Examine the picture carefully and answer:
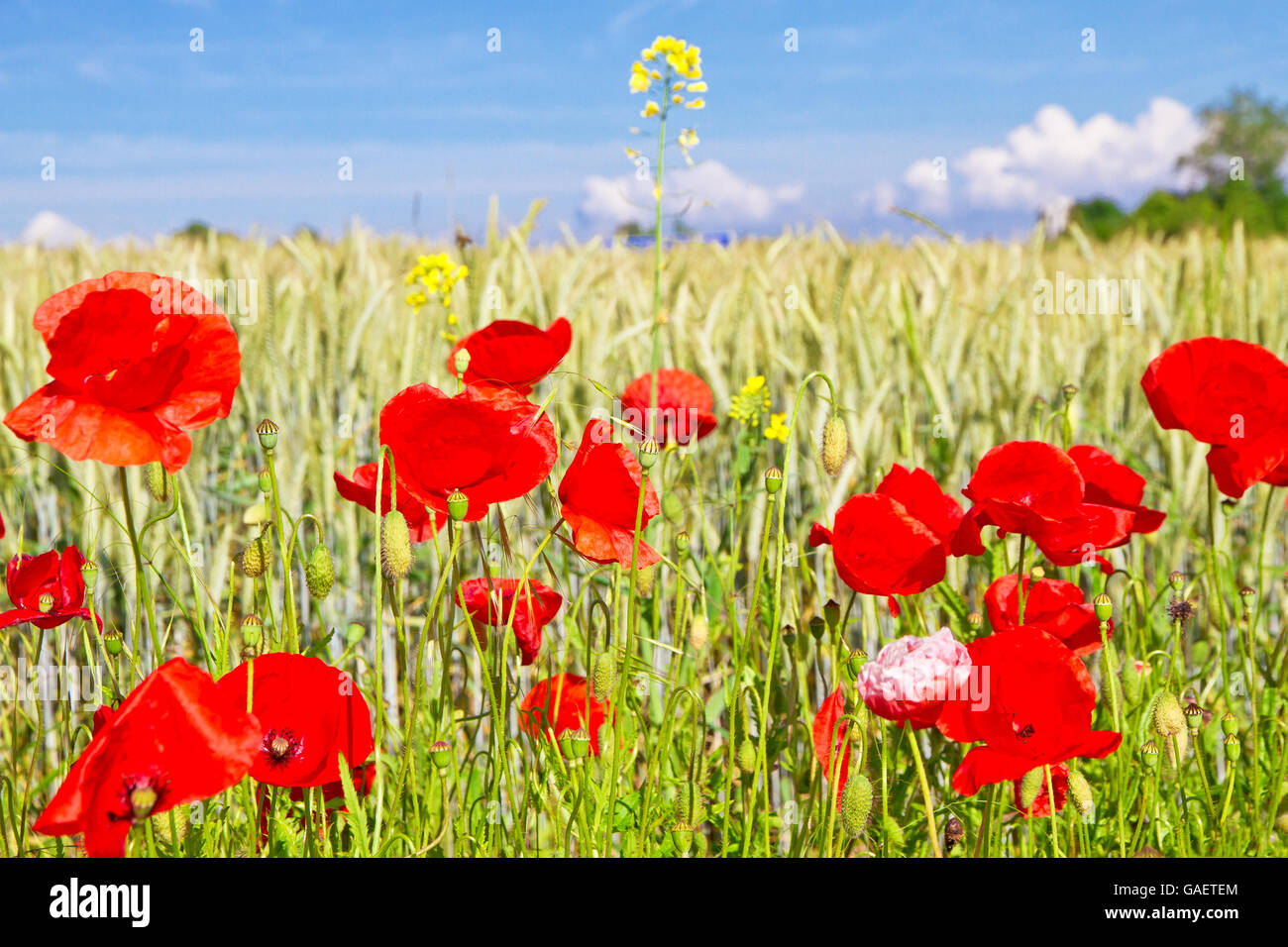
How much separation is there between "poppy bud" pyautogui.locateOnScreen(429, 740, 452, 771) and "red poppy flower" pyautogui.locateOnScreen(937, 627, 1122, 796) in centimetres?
46

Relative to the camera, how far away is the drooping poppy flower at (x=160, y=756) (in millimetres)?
661

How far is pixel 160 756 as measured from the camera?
0.67 meters

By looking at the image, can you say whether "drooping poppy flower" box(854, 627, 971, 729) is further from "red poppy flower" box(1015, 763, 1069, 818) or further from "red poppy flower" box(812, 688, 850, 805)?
"red poppy flower" box(1015, 763, 1069, 818)

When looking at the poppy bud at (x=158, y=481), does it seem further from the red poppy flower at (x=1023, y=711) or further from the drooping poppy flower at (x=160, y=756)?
the red poppy flower at (x=1023, y=711)

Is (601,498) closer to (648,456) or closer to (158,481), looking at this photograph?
(648,456)

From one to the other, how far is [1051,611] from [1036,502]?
13 centimetres

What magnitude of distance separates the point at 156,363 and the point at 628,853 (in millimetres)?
605

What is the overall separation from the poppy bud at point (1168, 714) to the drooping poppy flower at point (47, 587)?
0.95m

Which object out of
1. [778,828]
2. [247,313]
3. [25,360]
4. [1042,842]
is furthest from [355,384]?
[1042,842]

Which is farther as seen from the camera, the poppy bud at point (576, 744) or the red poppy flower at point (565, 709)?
the red poppy flower at point (565, 709)

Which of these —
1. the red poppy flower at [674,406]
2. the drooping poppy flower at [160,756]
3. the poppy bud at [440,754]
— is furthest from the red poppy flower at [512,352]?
the drooping poppy flower at [160,756]

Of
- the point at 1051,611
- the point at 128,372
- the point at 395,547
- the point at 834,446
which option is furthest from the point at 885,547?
the point at 128,372

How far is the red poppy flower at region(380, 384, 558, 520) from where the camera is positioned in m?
0.85

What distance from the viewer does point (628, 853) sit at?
3.41 feet
